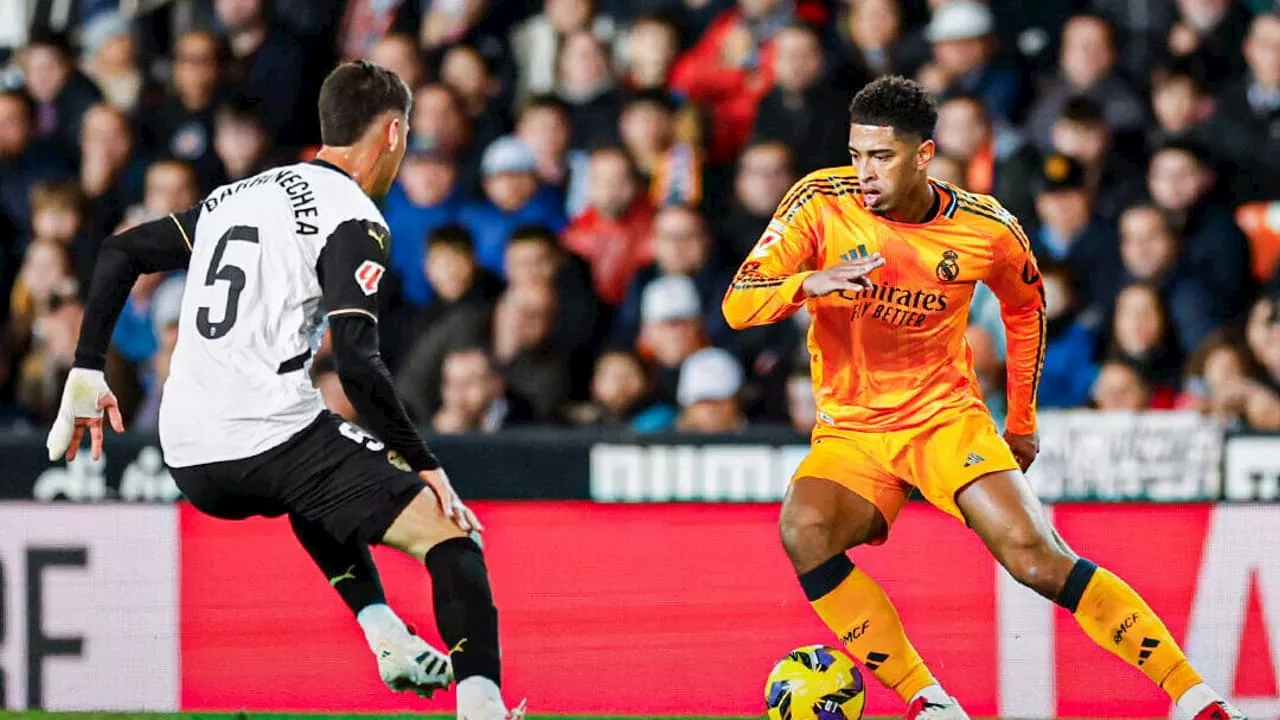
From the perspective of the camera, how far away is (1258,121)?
8.80 m

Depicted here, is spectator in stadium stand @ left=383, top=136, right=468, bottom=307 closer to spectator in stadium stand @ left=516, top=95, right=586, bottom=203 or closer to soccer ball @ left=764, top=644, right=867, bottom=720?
spectator in stadium stand @ left=516, top=95, right=586, bottom=203

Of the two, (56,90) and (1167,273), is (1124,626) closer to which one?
(1167,273)

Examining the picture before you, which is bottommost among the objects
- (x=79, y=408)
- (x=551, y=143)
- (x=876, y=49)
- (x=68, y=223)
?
(x=79, y=408)

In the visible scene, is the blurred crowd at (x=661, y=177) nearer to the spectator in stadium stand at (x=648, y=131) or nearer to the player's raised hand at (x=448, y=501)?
the spectator in stadium stand at (x=648, y=131)

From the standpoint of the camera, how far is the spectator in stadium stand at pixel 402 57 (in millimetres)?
9742

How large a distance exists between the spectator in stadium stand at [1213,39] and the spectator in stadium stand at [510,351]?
9.81 ft

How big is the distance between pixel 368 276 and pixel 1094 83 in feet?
15.2

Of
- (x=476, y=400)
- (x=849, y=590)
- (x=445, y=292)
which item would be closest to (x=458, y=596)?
(x=849, y=590)

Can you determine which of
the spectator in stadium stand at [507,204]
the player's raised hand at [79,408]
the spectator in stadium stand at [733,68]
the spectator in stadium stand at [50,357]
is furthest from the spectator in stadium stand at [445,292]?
the player's raised hand at [79,408]

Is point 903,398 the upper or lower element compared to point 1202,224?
lower

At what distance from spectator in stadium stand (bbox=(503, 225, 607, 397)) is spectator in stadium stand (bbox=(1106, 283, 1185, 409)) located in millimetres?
2154

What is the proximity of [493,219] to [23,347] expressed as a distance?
7.59 ft

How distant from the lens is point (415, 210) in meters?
9.30

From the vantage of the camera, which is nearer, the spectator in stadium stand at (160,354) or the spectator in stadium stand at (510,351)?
the spectator in stadium stand at (510,351)
